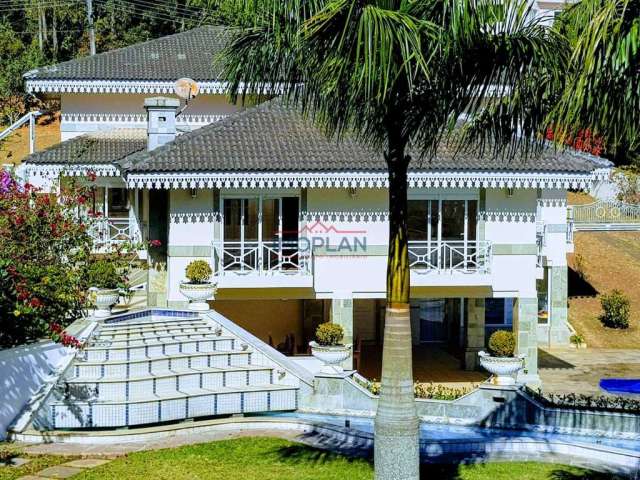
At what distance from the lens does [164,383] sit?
1719cm

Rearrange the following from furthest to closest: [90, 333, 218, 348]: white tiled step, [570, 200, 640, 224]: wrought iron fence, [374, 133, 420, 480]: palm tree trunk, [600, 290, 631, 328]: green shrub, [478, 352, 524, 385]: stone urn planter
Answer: [570, 200, 640, 224]: wrought iron fence, [600, 290, 631, 328]: green shrub, [90, 333, 218, 348]: white tiled step, [478, 352, 524, 385]: stone urn planter, [374, 133, 420, 480]: palm tree trunk

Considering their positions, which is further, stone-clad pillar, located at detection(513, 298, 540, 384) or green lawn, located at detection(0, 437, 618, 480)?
stone-clad pillar, located at detection(513, 298, 540, 384)

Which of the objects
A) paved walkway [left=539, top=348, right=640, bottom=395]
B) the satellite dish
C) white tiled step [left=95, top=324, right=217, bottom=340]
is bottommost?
paved walkway [left=539, top=348, right=640, bottom=395]

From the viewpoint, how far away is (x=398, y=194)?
11.8 m

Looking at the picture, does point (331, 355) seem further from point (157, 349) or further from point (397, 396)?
point (397, 396)

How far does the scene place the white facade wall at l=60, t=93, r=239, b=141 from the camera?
115ft

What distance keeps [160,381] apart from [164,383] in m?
0.09

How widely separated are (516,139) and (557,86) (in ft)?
3.99

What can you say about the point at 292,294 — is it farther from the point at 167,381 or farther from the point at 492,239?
the point at 167,381

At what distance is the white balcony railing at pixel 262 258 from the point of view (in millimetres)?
25344

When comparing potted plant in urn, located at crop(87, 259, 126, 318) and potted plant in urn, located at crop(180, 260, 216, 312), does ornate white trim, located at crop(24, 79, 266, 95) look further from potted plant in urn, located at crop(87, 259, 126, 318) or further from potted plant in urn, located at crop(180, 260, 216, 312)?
potted plant in urn, located at crop(87, 259, 126, 318)

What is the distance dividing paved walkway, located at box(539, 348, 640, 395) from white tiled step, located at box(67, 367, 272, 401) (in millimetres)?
10646

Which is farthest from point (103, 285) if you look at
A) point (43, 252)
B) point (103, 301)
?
point (43, 252)

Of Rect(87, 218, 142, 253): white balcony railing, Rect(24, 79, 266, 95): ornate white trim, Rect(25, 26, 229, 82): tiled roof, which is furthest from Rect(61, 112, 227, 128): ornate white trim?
Rect(87, 218, 142, 253): white balcony railing
